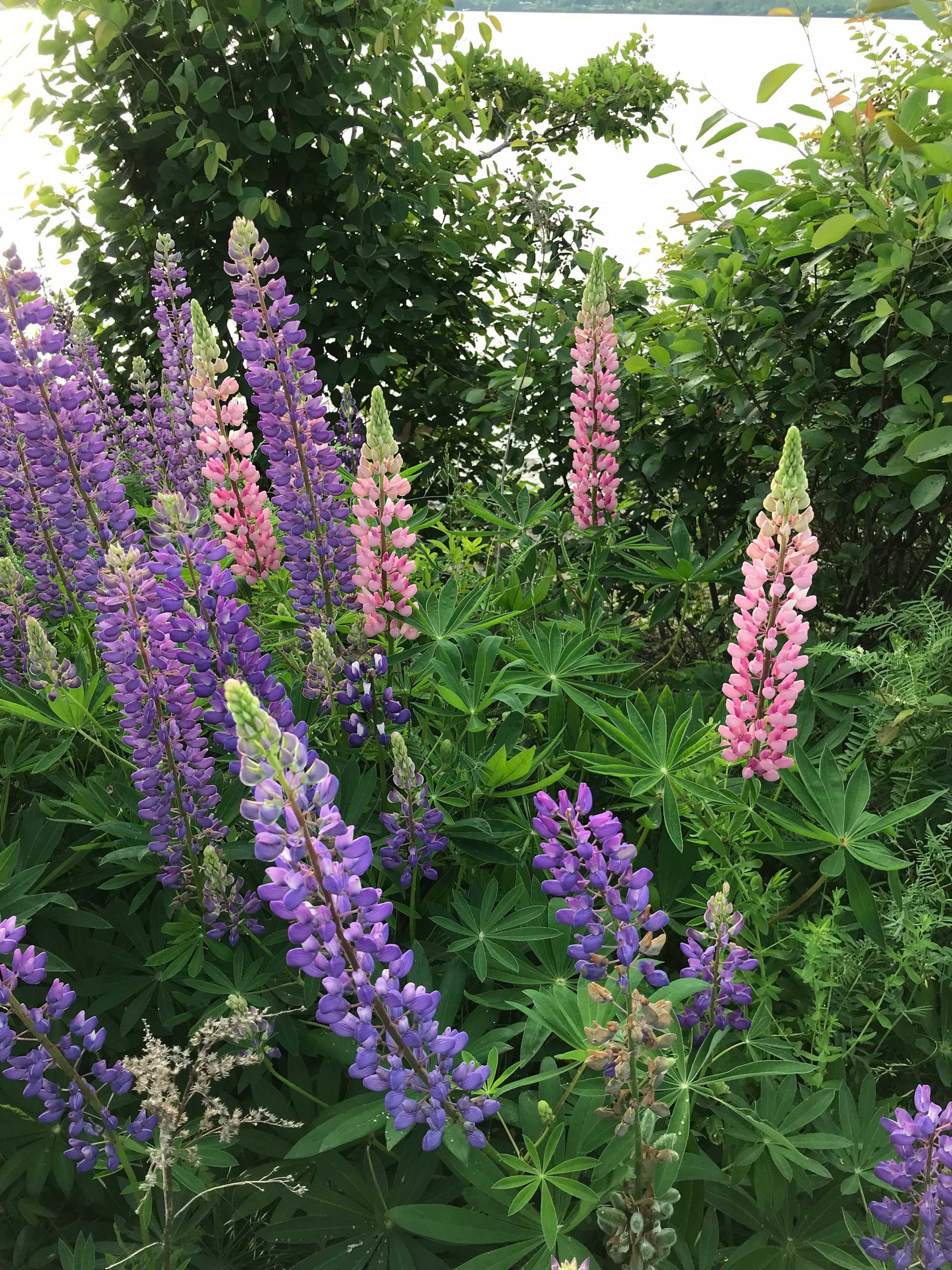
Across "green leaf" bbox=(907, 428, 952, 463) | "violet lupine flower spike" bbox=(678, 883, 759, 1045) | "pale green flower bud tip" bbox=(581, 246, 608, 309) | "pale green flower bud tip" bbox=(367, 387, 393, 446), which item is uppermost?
"pale green flower bud tip" bbox=(581, 246, 608, 309)

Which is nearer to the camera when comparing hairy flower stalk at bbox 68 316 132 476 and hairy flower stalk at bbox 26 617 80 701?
hairy flower stalk at bbox 26 617 80 701

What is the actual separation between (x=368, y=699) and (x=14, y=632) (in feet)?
3.35

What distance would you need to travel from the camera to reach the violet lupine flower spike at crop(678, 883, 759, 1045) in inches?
66.9

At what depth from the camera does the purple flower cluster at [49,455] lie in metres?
2.21

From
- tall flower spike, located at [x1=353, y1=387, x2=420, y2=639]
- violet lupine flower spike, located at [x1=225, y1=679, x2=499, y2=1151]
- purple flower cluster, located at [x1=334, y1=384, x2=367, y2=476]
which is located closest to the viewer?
violet lupine flower spike, located at [x1=225, y1=679, x2=499, y2=1151]

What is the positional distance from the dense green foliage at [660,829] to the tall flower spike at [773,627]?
0.11 m

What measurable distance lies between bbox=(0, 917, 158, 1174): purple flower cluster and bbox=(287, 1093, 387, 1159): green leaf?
0.30 meters

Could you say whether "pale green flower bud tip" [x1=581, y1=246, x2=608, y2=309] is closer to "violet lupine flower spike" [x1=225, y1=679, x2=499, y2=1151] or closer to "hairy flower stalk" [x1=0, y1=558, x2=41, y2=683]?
"hairy flower stalk" [x1=0, y1=558, x2=41, y2=683]

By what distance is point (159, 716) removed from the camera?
193cm

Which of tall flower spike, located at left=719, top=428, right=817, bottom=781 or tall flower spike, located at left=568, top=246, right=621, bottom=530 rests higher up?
tall flower spike, located at left=568, top=246, right=621, bottom=530

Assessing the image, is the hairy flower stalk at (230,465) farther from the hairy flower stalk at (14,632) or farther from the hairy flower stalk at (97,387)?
the hairy flower stalk at (97,387)

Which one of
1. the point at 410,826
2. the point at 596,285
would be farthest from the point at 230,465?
the point at 596,285

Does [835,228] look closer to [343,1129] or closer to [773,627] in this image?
[773,627]

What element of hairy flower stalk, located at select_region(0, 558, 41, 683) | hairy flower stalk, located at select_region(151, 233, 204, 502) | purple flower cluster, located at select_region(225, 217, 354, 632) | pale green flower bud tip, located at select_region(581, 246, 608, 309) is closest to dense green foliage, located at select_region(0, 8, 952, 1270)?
hairy flower stalk, located at select_region(0, 558, 41, 683)
